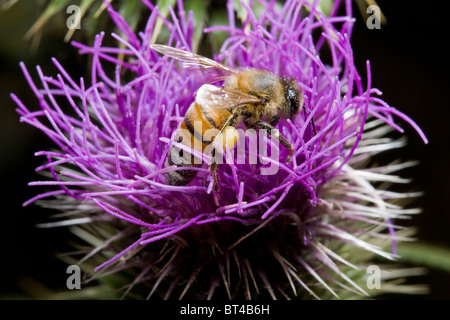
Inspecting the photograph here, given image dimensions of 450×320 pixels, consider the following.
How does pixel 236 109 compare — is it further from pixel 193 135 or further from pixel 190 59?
pixel 190 59

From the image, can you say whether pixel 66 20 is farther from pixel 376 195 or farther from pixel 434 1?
pixel 434 1

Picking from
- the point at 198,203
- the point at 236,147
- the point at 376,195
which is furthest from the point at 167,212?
the point at 376,195

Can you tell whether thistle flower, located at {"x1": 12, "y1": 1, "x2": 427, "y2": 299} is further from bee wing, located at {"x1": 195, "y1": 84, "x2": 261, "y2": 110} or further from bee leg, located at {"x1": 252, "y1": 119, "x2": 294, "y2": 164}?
bee wing, located at {"x1": 195, "y1": 84, "x2": 261, "y2": 110}

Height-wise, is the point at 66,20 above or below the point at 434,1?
below

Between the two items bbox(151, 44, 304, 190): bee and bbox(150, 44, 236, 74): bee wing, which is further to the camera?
bbox(150, 44, 236, 74): bee wing

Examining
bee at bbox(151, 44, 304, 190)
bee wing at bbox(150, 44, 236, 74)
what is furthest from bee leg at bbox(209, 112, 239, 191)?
bee wing at bbox(150, 44, 236, 74)

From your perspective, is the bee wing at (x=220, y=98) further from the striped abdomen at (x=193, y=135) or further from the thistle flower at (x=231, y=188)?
the thistle flower at (x=231, y=188)
